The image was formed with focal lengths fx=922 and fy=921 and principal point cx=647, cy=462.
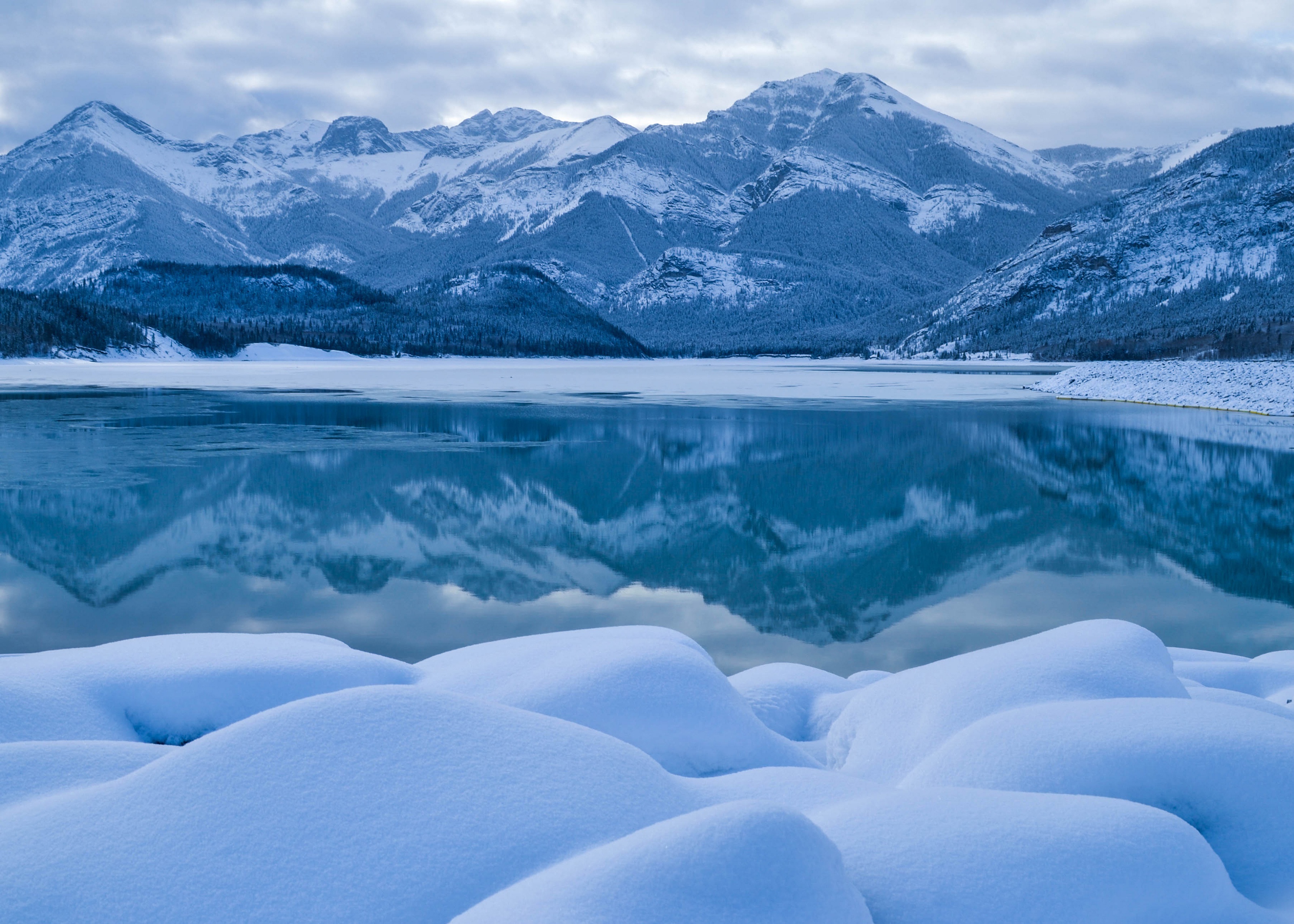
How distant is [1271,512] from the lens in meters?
17.5

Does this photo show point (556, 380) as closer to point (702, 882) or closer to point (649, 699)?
point (649, 699)

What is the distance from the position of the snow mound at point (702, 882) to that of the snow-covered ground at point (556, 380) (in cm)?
4407

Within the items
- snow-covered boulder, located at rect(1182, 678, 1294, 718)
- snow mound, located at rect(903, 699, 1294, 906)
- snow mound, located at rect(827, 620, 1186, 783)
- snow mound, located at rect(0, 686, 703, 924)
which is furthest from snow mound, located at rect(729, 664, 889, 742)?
snow mound, located at rect(0, 686, 703, 924)

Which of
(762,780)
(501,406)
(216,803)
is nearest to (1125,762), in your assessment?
(762,780)

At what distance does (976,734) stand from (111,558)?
1237 centimetres

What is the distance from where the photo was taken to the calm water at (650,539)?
10.9m

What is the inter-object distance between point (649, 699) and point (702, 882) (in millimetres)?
2459

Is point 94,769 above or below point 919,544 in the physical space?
above

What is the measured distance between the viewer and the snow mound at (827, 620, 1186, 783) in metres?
5.75

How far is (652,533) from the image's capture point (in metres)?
15.9

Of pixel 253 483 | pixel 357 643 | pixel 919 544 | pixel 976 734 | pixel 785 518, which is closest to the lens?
pixel 976 734

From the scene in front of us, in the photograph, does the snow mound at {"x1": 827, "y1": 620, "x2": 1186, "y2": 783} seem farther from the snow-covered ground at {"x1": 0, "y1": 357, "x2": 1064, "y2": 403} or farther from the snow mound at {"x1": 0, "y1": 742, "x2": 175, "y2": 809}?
the snow-covered ground at {"x1": 0, "y1": 357, "x2": 1064, "y2": 403}

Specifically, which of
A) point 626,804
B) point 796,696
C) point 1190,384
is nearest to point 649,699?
point 626,804

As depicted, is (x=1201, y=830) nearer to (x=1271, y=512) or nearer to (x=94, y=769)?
(x=94, y=769)
